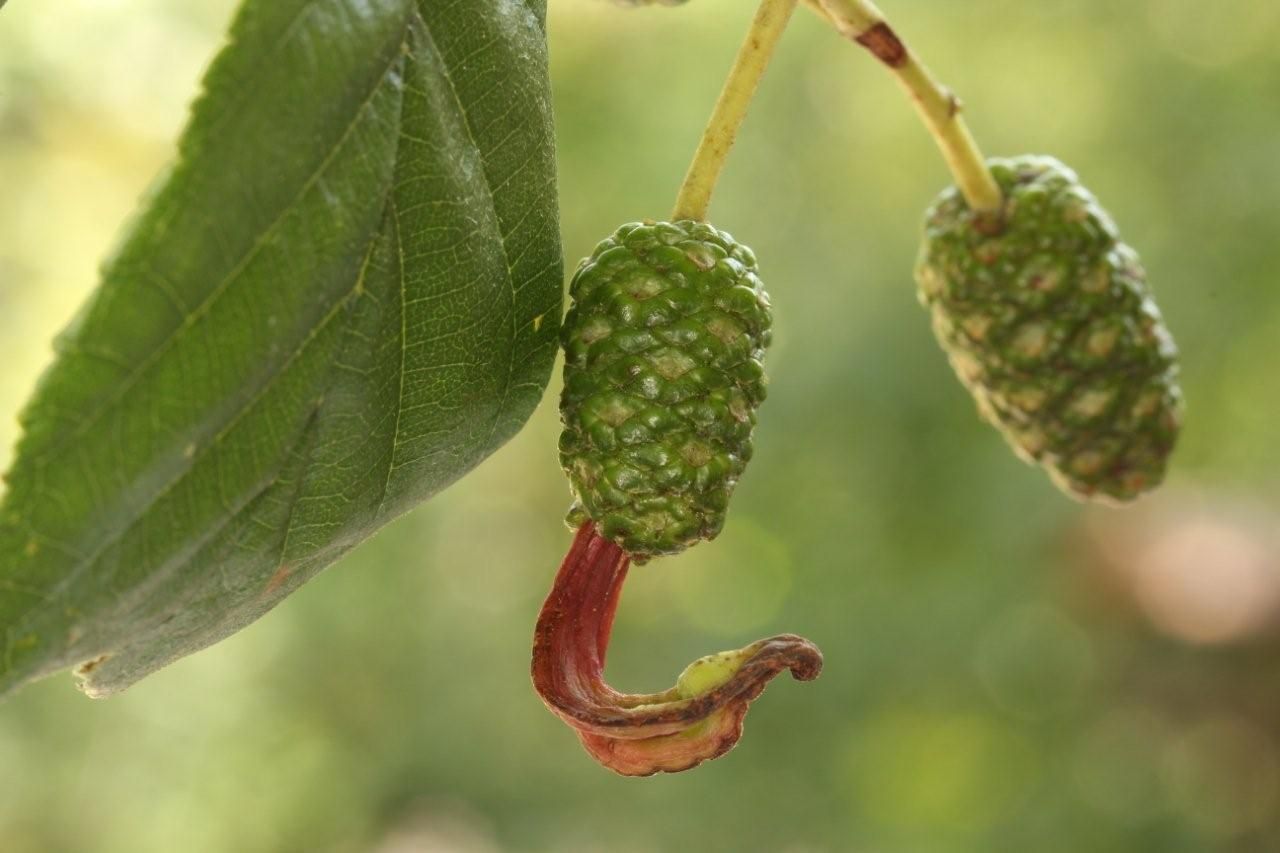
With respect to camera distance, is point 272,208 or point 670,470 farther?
point 670,470

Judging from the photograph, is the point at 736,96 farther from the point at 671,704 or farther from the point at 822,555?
the point at 822,555

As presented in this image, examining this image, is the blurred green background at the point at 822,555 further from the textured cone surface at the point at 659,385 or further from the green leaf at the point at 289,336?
the green leaf at the point at 289,336

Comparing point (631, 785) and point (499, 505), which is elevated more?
point (499, 505)

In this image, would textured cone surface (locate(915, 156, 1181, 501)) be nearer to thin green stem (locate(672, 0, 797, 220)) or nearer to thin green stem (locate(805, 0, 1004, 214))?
thin green stem (locate(805, 0, 1004, 214))

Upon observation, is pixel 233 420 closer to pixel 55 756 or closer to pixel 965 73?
pixel 965 73

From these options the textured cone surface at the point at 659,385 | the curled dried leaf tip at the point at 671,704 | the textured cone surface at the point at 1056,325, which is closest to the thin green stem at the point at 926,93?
the textured cone surface at the point at 1056,325

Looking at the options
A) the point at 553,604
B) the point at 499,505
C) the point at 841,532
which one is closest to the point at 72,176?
the point at 499,505
